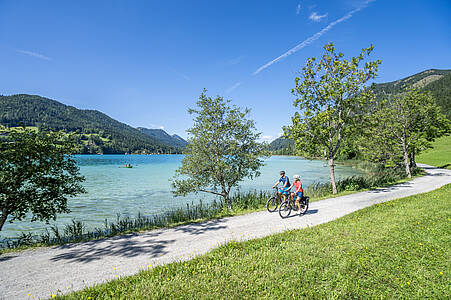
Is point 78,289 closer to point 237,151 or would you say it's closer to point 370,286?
point 370,286

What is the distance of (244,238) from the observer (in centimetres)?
788

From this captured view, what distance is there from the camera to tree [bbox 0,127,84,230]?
786 centimetres

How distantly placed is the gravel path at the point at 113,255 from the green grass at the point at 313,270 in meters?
0.86

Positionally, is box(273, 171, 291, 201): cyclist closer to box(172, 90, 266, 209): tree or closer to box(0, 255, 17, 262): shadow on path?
box(172, 90, 266, 209): tree

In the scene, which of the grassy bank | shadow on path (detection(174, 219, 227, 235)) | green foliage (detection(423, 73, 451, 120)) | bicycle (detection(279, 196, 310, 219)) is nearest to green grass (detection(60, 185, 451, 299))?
shadow on path (detection(174, 219, 227, 235))

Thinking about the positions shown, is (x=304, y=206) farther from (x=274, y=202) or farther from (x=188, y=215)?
(x=188, y=215)

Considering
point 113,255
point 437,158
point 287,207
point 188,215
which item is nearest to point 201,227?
point 188,215

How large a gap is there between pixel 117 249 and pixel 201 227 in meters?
3.60

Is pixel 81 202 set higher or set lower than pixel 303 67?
lower

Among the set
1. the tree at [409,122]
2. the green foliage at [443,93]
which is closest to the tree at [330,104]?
the tree at [409,122]

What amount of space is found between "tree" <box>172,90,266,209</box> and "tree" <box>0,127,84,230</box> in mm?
6257

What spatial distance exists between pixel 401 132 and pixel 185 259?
118ft

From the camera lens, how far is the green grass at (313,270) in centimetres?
428

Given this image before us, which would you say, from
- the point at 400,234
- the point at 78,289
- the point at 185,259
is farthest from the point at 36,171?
the point at 400,234
